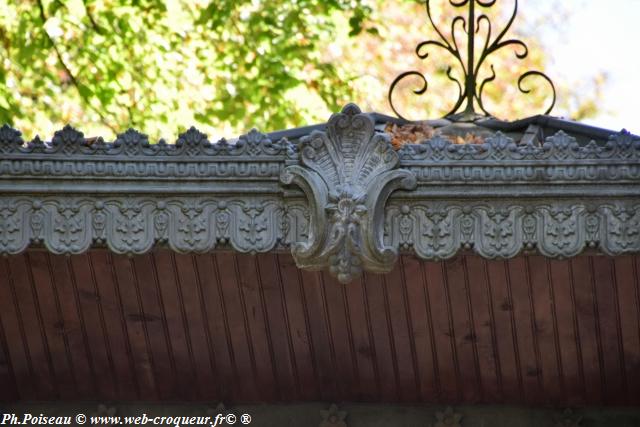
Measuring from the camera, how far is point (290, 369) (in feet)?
26.1

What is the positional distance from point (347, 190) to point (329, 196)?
0.09 meters

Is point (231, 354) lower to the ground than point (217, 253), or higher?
lower

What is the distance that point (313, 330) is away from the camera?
7.79m

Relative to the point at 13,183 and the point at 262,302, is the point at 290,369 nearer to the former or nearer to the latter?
the point at 262,302

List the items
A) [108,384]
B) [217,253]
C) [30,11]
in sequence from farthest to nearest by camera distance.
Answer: [30,11] < [108,384] < [217,253]

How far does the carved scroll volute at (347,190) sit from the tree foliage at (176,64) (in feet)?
30.2

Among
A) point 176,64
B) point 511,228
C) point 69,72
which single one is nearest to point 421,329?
point 511,228

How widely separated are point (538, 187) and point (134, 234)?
1888 millimetres

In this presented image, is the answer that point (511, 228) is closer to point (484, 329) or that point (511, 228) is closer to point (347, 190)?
point (347, 190)

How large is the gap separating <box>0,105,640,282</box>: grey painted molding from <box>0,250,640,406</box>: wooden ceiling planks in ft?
1.75

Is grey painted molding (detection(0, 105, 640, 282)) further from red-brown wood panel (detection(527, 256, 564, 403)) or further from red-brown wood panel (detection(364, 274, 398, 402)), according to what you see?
red-brown wood panel (detection(364, 274, 398, 402))

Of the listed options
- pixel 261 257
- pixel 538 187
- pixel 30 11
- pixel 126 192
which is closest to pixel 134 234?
pixel 126 192

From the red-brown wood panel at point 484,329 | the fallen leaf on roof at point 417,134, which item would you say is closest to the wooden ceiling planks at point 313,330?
the red-brown wood panel at point 484,329

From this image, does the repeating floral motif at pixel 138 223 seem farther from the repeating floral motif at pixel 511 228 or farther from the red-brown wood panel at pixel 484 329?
the red-brown wood panel at pixel 484 329
